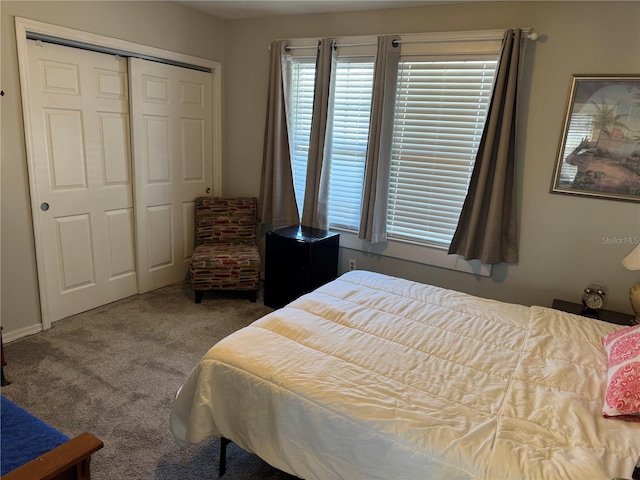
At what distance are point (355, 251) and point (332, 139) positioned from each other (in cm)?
99

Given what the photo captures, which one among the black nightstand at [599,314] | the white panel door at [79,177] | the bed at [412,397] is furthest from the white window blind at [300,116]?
the black nightstand at [599,314]

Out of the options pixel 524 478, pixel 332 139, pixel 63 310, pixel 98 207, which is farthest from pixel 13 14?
pixel 524 478

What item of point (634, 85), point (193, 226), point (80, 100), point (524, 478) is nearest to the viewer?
point (524, 478)

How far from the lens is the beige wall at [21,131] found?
2666 millimetres

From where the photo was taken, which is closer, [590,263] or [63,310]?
[590,263]

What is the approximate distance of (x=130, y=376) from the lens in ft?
8.66

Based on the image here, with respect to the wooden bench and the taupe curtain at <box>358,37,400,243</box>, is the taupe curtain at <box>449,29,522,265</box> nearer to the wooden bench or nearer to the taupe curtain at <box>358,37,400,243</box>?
the taupe curtain at <box>358,37,400,243</box>

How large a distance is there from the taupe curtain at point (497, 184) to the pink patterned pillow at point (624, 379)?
126 centimetres

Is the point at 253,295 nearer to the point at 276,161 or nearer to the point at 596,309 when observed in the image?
the point at 276,161

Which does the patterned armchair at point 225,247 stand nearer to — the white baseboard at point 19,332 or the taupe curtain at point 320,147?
the taupe curtain at point 320,147

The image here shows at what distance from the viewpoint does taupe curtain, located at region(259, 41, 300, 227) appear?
376cm

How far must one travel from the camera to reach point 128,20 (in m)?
3.27

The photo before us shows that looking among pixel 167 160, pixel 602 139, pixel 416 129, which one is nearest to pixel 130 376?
pixel 167 160

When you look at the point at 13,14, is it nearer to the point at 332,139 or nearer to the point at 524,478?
the point at 332,139
